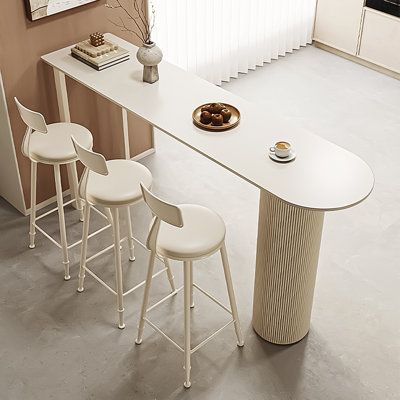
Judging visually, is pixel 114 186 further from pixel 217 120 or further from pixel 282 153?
pixel 282 153

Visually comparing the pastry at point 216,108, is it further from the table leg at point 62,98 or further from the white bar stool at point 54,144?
the table leg at point 62,98

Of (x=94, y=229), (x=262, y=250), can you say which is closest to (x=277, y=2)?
(x=94, y=229)

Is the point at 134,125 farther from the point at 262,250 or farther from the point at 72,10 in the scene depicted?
the point at 262,250

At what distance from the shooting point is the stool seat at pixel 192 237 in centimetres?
328

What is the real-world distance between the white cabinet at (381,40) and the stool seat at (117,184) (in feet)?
11.2

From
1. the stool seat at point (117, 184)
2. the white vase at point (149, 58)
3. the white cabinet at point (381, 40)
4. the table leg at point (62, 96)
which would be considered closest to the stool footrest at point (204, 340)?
the stool seat at point (117, 184)

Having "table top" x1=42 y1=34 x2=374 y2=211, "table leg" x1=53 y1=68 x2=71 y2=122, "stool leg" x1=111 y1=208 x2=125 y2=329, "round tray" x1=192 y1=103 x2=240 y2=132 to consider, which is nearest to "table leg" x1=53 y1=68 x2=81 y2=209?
"table leg" x1=53 y1=68 x2=71 y2=122

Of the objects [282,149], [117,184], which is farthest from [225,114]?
[117,184]

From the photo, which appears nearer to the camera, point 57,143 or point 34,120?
point 34,120

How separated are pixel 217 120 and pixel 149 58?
645 mm

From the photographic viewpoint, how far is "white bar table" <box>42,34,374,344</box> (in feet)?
10.6

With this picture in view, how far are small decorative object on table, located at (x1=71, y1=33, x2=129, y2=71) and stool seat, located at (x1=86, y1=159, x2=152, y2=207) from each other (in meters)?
0.73

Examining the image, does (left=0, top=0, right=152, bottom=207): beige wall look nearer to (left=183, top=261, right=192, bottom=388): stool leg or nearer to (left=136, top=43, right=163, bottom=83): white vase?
(left=136, top=43, right=163, bottom=83): white vase

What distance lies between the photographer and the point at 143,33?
486 centimetres
